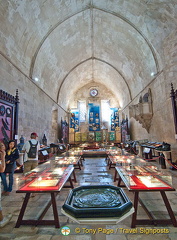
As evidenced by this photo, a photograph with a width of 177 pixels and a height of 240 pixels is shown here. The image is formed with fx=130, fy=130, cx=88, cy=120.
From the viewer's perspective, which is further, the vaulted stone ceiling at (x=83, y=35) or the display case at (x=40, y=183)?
the vaulted stone ceiling at (x=83, y=35)

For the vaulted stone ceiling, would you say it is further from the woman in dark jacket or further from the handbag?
the handbag

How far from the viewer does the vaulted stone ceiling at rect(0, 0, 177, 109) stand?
5.55 m

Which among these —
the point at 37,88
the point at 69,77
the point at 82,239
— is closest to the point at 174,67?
the point at 82,239

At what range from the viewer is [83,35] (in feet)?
30.7

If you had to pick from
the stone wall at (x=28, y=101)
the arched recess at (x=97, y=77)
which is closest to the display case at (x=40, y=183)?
the stone wall at (x=28, y=101)

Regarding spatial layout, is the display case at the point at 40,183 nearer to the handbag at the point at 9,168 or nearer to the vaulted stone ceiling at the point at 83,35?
the handbag at the point at 9,168

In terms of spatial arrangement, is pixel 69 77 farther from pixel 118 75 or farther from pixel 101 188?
pixel 101 188

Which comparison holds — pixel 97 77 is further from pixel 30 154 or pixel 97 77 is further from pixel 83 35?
pixel 30 154

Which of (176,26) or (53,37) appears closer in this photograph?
(176,26)

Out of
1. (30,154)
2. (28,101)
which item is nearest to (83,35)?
(28,101)

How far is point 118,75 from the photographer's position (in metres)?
12.3

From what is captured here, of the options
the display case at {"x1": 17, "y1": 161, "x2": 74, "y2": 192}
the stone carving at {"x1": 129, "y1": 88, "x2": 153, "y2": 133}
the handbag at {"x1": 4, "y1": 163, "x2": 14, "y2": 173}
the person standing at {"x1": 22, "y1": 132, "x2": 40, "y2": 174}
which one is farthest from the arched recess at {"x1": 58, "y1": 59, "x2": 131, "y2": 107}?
the display case at {"x1": 17, "y1": 161, "x2": 74, "y2": 192}

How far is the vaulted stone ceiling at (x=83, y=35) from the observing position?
18.2ft

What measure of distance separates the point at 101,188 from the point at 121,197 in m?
0.28
